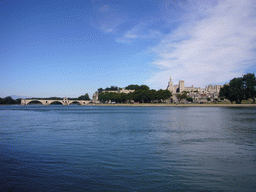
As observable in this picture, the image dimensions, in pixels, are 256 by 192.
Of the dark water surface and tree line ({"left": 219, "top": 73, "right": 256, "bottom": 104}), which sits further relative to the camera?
tree line ({"left": 219, "top": 73, "right": 256, "bottom": 104})

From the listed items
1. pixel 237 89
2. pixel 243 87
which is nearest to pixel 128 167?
pixel 237 89

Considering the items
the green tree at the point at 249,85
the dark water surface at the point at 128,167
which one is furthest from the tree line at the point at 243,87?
the dark water surface at the point at 128,167

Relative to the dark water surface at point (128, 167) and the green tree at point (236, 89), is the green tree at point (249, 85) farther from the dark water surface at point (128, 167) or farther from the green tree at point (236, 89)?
the dark water surface at point (128, 167)

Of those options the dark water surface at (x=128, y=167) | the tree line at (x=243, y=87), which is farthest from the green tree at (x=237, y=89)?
the dark water surface at (x=128, y=167)

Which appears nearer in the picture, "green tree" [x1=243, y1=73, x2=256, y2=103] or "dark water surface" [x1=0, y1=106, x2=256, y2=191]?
"dark water surface" [x1=0, y1=106, x2=256, y2=191]

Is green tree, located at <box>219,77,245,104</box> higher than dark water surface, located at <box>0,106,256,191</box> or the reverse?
higher

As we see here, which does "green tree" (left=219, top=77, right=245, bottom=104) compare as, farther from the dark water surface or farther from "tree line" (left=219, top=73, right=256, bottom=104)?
the dark water surface

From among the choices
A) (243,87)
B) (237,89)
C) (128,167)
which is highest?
(243,87)

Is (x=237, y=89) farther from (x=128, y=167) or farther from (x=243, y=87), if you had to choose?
(x=128, y=167)

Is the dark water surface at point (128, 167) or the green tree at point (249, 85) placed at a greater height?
the green tree at point (249, 85)

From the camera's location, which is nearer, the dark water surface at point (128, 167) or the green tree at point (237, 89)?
the dark water surface at point (128, 167)

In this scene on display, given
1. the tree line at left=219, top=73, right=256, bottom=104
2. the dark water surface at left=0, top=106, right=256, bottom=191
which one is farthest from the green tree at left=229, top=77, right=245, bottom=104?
the dark water surface at left=0, top=106, right=256, bottom=191

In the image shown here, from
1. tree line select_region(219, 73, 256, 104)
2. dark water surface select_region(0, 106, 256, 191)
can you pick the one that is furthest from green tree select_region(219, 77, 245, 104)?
dark water surface select_region(0, 106, 256, 191)

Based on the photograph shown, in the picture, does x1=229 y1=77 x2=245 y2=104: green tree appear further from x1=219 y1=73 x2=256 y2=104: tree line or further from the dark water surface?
the dark water surface
